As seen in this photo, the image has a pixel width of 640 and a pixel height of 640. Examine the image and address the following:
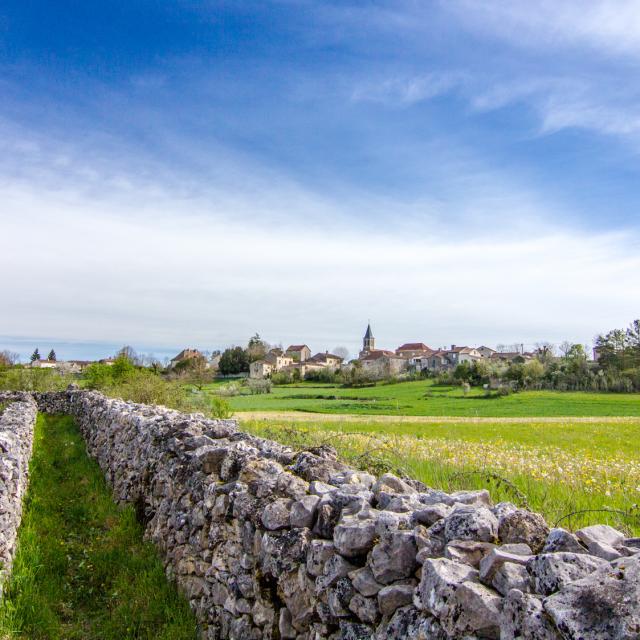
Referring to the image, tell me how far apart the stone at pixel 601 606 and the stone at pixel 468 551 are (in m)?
0.72

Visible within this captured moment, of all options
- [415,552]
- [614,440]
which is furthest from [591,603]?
[614,440]

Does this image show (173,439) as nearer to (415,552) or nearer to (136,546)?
(136,546)

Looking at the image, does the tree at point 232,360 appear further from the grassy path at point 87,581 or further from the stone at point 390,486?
the stone at point 390,486

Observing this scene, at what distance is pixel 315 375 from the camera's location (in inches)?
4651

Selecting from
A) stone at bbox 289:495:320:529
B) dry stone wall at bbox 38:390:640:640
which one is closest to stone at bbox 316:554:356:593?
dry stone wall at bbox 38:390:640:640

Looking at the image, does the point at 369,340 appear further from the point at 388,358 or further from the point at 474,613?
the point at 474,613

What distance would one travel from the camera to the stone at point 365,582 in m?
3.55

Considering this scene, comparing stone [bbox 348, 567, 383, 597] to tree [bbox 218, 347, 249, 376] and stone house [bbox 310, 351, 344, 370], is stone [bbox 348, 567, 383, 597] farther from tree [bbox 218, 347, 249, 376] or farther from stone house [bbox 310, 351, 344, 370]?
stone house [bbox 310, 351, 344, 370]

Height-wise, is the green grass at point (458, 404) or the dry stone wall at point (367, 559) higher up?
the dry stone wall at point (367, 559)

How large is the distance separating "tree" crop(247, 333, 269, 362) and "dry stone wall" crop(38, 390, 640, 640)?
12898 cm

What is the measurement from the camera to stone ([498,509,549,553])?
11.1 feet

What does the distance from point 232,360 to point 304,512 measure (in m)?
129

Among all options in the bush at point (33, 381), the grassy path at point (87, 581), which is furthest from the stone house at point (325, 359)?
the grassy path at point (87, 581)

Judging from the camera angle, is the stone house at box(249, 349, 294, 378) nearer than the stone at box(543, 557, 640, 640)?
No
